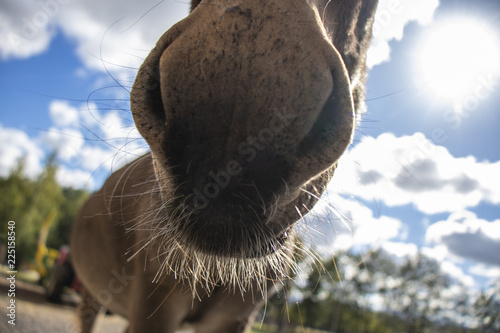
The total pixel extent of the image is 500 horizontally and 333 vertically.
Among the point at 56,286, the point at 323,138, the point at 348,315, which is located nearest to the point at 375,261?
the point at 348,315

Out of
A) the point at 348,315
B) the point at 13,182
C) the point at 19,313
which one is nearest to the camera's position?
the point at 19,313

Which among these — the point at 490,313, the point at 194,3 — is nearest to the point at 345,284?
the point at 490,313

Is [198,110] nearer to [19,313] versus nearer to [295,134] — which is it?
[295,134]

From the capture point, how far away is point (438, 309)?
130ft

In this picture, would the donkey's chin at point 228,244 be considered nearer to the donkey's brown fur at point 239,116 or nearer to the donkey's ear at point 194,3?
the donkey's brown fur at point 239,116

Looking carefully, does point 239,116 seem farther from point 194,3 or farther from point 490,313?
point 490,313

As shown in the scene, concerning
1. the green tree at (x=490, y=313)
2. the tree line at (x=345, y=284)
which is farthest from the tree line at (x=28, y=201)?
the green tree at (x=490, y=313)

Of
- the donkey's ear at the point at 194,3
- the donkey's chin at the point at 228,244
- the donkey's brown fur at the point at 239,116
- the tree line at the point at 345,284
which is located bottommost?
the tree line at the point at 345,284

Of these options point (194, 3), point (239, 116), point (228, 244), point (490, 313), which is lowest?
point (490, 313)

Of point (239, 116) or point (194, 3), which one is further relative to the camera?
point (194, 3)

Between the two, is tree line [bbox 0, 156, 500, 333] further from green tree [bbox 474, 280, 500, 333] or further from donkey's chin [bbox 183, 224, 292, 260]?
donkey's chin [bbox 183, 224, 292, 260]

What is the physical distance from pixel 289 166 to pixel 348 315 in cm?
5745

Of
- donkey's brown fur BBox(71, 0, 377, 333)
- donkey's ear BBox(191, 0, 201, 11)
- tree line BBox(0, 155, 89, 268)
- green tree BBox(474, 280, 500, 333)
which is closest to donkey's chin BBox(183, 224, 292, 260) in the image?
donkey's brown fur BBox(71, 0, 377, 333)

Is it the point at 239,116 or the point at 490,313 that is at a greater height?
the point at 239,116
